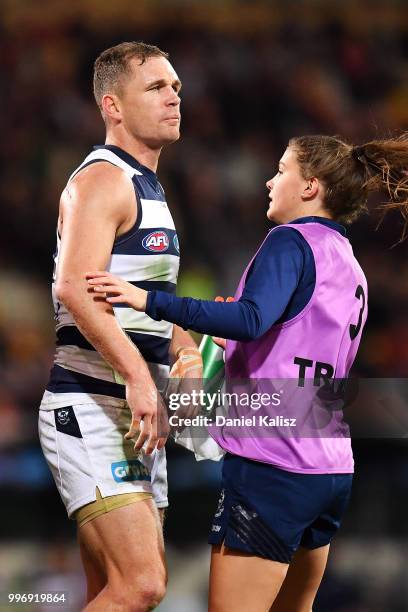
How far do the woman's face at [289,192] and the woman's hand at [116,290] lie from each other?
492 millimetres

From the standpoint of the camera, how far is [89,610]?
2451mm

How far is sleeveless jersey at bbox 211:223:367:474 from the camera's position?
95.5 inches

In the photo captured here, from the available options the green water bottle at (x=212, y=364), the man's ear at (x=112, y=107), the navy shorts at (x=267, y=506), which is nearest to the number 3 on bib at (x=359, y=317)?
the navy shorts at (x=267, y=506)

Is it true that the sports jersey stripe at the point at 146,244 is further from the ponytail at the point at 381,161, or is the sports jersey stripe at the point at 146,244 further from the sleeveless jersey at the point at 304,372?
the ponytail at the point at 381,161

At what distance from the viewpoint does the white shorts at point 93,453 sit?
2566 mm

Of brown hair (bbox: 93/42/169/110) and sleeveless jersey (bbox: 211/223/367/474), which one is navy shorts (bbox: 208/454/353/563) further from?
brown hair (bbox: 93/42/169/110)

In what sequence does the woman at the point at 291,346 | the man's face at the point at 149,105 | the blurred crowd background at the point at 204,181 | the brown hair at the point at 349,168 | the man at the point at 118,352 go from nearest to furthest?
the woman at the point at 291,346 → the man at the point at 118,352 → the brown hair at the point at 349,168 → the man's face at the point at 149,105 → the blurred crowd background at the point at 204,181

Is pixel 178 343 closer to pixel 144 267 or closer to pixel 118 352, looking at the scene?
pixel 144 267

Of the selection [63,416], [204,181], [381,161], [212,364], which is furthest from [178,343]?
[204,181]

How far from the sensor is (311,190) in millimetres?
2582

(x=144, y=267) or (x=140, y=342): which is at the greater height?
(x=144, y=267)

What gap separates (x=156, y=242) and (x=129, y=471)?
658 millimetres

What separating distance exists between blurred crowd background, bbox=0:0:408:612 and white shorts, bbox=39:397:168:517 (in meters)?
1.53

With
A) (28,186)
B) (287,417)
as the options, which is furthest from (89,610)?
(28,186)
